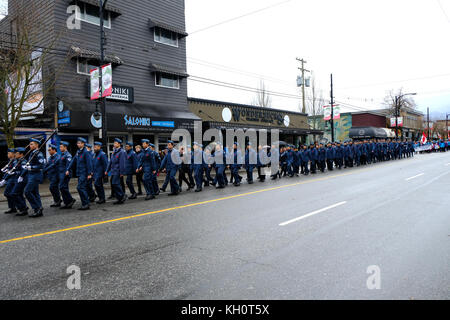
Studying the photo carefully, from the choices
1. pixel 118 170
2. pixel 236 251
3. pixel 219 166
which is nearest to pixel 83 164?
pixel 118 170

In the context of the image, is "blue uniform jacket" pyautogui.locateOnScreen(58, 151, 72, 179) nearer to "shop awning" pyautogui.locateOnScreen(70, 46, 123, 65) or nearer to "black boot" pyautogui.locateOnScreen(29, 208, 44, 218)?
"black boot" pyautogui.locateOnScreen(29, 208, 44, 218)

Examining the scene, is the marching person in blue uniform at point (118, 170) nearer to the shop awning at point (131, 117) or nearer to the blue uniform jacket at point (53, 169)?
the blue uniform jacket at point (53, 169)

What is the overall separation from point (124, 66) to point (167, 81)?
3293mm

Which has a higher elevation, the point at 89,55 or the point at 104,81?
the point at 89,55

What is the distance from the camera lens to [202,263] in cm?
448

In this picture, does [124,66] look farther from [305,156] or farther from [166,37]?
[305,156]

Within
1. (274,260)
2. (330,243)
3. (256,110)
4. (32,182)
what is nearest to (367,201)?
(330,243)

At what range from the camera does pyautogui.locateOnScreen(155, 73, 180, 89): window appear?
2237 centimetres

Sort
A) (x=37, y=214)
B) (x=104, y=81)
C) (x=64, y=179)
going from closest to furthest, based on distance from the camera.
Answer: (x=37, y=214)
(x=64, y=179)
(x=104, y=81)

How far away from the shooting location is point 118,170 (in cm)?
1055

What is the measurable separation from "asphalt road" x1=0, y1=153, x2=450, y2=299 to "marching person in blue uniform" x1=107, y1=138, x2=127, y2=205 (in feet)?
4.92
